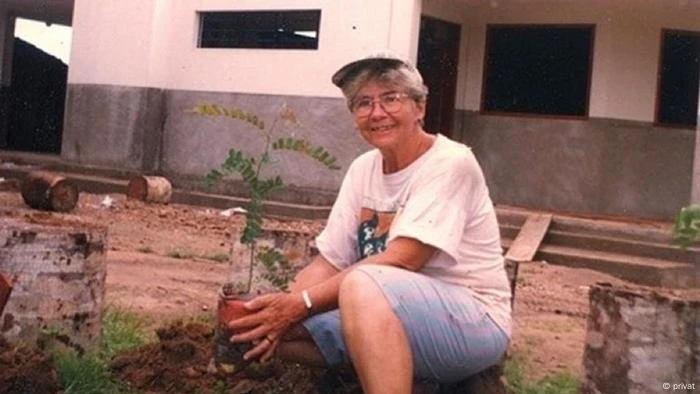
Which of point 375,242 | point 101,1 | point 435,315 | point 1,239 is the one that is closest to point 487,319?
point 435,315

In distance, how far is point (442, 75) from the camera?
13.7m

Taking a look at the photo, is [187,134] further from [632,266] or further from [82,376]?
[82,376]

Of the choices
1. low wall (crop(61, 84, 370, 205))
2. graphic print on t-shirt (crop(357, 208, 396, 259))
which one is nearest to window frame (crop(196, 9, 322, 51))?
low wall (crop(61, 84, 370, 205))

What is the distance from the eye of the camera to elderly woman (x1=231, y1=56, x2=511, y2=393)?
9.87ft

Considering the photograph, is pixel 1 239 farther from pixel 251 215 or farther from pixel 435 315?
pixel 435 315

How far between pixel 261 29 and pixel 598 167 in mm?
4722

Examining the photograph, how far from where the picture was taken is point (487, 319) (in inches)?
127

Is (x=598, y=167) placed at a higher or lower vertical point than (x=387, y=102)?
higher

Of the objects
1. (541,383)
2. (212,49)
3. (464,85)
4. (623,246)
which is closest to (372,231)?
(541,383)

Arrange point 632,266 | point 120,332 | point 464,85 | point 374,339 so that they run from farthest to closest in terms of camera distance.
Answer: point 464,85 → point 632,266 → point 120,332 → point 374,339

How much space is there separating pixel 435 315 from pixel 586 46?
10.1 metres

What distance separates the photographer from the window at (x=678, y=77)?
12.5 m

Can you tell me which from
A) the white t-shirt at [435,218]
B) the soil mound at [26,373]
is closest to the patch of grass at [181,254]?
the soil mound at [26,373]

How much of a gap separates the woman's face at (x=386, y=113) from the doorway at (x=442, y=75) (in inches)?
399
